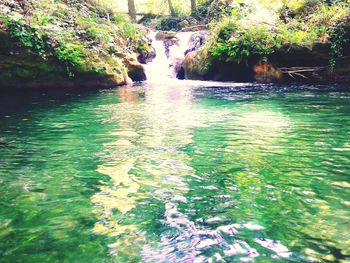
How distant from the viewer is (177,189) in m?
3.61

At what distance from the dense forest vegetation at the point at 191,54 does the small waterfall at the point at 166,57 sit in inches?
30.1

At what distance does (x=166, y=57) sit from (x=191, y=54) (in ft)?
8.28

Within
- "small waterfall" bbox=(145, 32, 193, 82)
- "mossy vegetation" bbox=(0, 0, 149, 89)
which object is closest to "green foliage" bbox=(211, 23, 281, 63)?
"small waterfall" bbox=(145, 32, 193, 82)

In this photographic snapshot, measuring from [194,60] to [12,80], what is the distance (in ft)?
27.6

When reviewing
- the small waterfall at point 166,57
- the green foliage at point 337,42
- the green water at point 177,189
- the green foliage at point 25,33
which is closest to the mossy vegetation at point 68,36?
the green foliage at point 25,33

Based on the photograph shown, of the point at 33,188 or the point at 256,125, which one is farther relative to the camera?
the point at 256,125

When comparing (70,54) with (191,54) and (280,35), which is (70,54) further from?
(280,35)

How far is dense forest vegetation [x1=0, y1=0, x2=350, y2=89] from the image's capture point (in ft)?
39.6

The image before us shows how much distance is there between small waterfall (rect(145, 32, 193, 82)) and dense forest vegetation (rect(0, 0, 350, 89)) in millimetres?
763

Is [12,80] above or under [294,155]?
above

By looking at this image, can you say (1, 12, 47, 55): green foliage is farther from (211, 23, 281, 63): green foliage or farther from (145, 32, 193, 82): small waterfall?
(211, 23, 281, 63): green foliage

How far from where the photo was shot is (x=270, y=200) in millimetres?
3309

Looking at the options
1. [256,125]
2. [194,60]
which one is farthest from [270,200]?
[194,60]

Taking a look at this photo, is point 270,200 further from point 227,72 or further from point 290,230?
point 227,72
